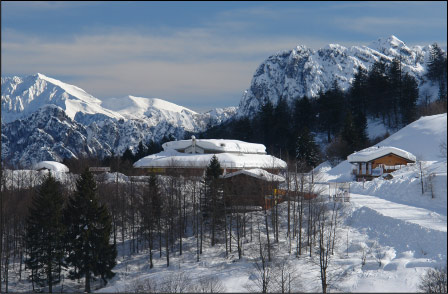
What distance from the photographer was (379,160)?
47.0 metres

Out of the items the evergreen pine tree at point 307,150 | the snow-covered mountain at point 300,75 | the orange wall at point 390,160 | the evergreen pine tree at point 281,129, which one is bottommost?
the orange wall at point 390,160

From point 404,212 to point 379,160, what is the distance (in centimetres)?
1837

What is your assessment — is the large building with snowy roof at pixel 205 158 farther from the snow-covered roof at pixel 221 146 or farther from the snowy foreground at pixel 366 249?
the snowy foreground at pixel 366 249

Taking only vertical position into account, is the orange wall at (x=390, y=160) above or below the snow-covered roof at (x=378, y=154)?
below

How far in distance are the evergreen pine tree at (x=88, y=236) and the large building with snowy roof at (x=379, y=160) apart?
2585 cm

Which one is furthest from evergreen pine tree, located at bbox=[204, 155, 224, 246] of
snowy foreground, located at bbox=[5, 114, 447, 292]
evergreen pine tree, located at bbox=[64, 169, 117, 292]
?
evergreen pine tree, located at bbox=[64, 169, 117, 292]

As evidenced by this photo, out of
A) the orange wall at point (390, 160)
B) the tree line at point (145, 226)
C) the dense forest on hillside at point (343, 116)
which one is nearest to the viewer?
the tree line at point (145, 226)

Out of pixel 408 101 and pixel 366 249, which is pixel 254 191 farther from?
pixel 408 101

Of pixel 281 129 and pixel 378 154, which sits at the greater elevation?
pixel 281 129

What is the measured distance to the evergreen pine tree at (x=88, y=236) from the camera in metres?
34.0

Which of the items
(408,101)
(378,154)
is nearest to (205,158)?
(378,154)

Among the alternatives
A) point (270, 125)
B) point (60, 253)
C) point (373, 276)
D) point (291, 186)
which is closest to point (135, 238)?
point (60, 253)

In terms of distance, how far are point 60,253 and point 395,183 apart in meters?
25.3

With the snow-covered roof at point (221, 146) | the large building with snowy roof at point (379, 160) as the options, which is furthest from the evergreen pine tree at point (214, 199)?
the snow-covered roof at point (221, 146)
